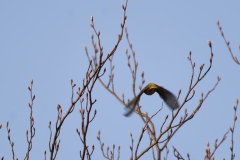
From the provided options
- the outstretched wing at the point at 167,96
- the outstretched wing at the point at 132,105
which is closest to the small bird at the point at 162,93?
the outstretched wing at the point at 167,96

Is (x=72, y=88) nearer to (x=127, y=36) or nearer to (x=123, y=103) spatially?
(x=123, y=103)

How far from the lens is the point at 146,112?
4641 millimetres

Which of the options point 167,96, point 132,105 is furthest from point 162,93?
point 132,105

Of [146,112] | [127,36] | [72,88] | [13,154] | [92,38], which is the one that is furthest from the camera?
[127,36]

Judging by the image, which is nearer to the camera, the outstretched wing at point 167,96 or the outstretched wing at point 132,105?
the outstretched wing at point 132,105

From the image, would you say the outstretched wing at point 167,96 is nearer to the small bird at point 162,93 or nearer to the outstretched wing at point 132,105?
the small bird at point 162,93

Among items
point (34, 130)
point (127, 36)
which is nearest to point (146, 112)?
point (127, 36)

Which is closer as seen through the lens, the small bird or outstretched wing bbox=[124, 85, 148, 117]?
outstretched wing bbox=[124, 85, 148, 117]

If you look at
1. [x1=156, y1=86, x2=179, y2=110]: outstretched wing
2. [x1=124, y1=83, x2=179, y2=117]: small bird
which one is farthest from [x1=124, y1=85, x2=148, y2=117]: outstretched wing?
[x1=156, y1=86, x2=179, y2=110]: outstretched wing

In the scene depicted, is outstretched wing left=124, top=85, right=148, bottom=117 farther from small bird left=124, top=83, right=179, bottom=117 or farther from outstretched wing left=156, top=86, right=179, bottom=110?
outstretched wing left=156, top=86, right=179, bottom=110

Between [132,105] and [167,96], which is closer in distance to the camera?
[132,105]

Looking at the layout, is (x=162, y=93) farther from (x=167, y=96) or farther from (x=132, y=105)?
(x=132, y=105)

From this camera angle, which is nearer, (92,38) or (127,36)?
(92,38)

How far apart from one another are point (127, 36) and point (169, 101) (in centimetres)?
95
